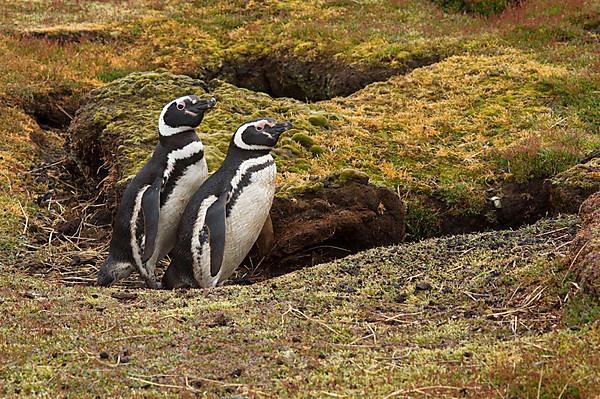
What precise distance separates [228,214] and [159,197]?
645 millimetres

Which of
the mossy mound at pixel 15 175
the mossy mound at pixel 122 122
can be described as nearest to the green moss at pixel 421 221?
the mossy mound at pixel 122 122

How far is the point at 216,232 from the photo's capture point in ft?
26.2

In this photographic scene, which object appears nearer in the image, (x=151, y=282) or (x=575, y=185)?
(x=151, y=282)

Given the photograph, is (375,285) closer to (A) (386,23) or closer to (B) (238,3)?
(A) (386,23)

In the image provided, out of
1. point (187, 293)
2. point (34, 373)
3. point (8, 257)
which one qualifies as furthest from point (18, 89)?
point (34, 373)

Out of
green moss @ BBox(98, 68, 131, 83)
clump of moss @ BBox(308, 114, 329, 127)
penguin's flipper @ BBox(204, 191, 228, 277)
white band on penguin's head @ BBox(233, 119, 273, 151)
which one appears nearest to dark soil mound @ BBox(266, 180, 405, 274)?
white band on penguin's head @ BBox(233, 119, 273, 151)

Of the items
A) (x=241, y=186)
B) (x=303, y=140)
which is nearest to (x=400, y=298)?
(x=241, y=186)

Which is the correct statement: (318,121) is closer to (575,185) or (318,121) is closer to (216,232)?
(575,185)

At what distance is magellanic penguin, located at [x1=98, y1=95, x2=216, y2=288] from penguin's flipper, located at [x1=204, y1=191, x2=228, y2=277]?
486 mm

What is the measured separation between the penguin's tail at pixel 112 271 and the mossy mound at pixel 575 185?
4.15 meters

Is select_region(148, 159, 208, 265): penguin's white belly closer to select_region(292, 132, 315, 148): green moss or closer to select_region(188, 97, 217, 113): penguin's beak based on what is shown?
select_region(188, 97, 217, 113): penguin's beak

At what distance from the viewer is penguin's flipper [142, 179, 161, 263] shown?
8133 millimetres

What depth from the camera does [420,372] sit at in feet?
15.6

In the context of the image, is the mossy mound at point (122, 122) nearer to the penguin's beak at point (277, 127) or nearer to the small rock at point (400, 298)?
the penguin's beak at point (277, 127)
